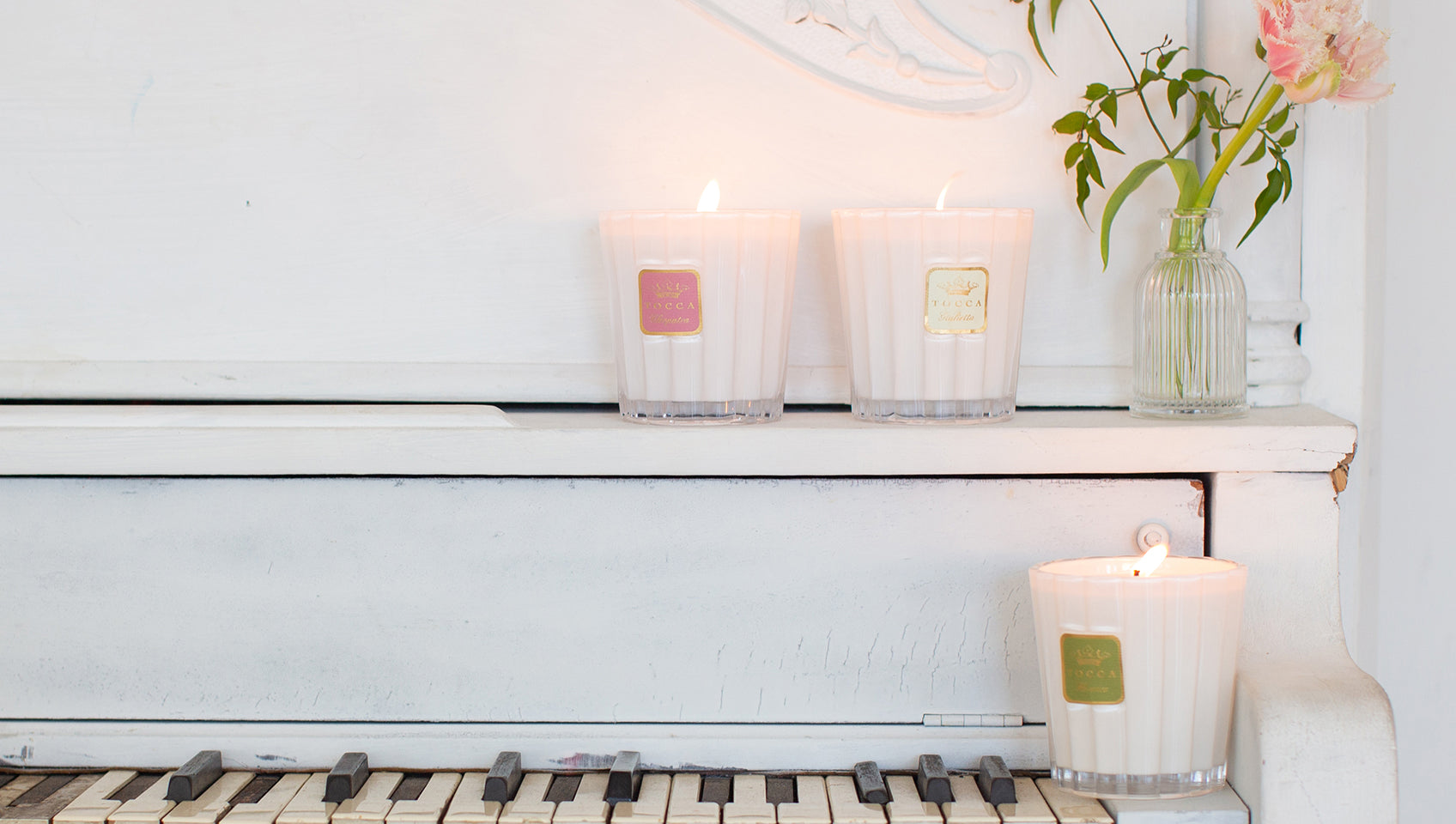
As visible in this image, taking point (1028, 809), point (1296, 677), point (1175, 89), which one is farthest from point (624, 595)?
point (1175, 89)

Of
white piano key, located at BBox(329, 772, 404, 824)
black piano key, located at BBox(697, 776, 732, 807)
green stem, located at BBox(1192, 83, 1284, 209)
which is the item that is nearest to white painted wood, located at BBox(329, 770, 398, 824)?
white piano key, located at BBox(329, 772, 404, 824)

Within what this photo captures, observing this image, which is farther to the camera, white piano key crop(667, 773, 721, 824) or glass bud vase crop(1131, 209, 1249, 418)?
glass bud vase crop(1131, 209, 1249, 418)

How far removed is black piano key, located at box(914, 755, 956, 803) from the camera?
2.45ft

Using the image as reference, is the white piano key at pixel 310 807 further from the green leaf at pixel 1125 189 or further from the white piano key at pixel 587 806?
the green leaf at pixel 1125 189

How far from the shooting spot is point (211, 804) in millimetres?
758

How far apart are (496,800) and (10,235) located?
629 mm

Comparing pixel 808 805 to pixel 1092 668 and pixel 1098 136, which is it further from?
pixel 1098 136

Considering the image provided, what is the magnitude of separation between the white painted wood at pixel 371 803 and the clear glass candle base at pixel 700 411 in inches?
12.8

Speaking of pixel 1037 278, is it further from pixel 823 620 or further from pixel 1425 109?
pixel 1425 109

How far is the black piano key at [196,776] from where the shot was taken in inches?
29.7

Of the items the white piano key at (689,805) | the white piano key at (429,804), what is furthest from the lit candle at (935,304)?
the white piano key at (429,804)

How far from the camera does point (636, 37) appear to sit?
2.94 ft

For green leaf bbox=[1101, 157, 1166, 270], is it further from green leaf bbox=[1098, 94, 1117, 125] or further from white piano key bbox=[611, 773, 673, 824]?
white piano key bbox=[611, 773, 673, 824]

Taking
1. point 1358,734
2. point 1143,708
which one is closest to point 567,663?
point 1143,708
